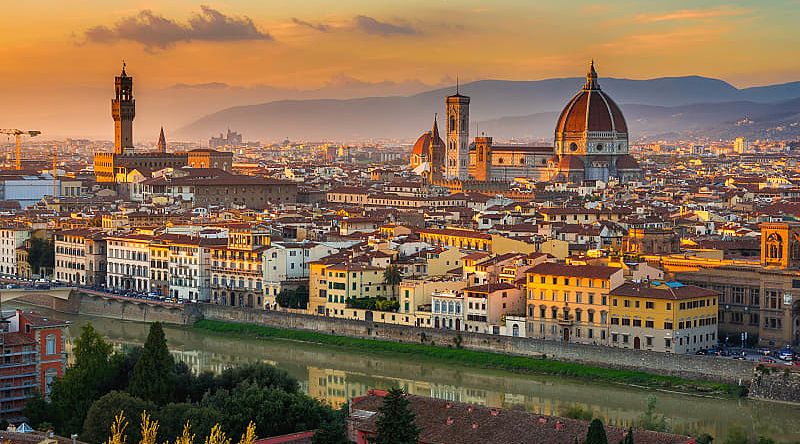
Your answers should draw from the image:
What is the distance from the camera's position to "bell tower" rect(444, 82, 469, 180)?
73125 millimetres

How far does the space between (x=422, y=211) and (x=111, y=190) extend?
1858 centimetres

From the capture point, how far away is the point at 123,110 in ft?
236

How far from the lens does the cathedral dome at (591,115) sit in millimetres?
73688

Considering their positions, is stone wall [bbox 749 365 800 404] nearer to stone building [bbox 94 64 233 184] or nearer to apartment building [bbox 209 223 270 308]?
apartment building [bbox 209 223 270 308]

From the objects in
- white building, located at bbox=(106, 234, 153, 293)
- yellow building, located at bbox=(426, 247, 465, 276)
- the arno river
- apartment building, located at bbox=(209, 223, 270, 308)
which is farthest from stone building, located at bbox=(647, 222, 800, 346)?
white building, located at bbox=(106, 234, 153, 293)

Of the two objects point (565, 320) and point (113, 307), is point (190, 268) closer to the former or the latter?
point (113, 307)

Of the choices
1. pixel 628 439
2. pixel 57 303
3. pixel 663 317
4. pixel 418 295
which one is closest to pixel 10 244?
pixel 57 303

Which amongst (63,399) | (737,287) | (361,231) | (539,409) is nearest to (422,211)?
(361,231)

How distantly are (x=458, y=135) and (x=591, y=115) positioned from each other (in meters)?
6.24

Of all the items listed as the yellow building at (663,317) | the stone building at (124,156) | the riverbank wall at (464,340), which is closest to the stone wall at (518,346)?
the riverbank wall at (464,340)

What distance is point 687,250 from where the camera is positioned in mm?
32406

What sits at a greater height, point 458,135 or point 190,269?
point 458,135

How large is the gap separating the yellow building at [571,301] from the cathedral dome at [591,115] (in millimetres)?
45280

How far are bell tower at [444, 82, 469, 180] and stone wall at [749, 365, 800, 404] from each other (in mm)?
48648
